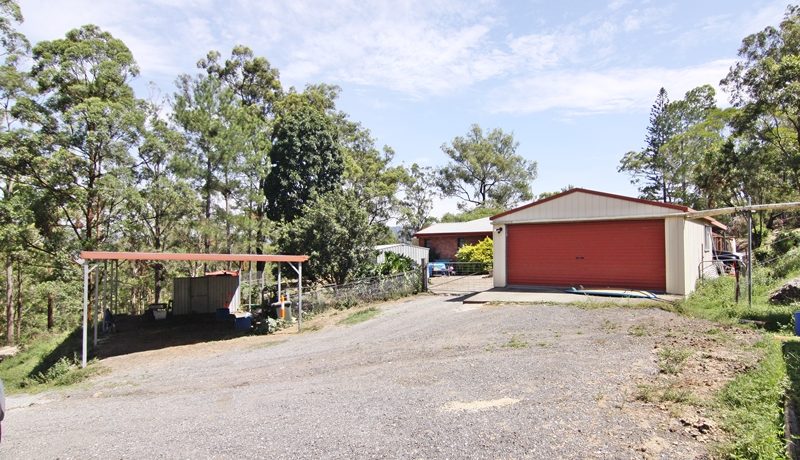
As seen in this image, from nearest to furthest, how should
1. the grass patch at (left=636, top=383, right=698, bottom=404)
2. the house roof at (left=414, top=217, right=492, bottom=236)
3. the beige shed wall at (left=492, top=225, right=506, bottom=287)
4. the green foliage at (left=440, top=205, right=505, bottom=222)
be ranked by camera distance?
Answer: the grass patch at (left=636, top=383, right=698, bottom=404), the beige shed wall at (left=492, top=225, right=506, bottom=287), the house roof at (left=414, top=217, right=492, bottom=236), the green foliage at (left=440, top=205, right=505, bottom=222)

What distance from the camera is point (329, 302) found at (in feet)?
50.7

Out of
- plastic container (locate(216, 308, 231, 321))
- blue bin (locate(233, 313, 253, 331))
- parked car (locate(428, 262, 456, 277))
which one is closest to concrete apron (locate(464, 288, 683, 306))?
blue bin (locate(233, 313, 253, 331))

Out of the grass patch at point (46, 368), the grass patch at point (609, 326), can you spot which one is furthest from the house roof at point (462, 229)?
the grass patch at point (46, 368)

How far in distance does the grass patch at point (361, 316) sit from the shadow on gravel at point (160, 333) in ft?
9.88

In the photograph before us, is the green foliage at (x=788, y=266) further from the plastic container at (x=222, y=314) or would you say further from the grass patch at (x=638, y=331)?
the plastic container at (x=222, y=314)

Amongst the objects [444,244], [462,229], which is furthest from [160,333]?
[462,229]

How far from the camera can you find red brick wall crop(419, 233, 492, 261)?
27953mm

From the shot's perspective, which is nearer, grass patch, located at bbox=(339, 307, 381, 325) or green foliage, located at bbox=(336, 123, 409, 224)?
grass patch, located at bbox=(339, 307, 381, 325)

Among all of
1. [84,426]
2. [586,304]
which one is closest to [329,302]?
[586,304]

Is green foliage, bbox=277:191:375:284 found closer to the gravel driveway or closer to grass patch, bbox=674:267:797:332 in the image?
the gravel driveway

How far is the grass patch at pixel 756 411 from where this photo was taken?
3.80m

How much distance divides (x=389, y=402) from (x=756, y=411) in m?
3.86

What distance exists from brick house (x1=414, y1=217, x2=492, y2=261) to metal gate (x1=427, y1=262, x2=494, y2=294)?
2358 millimetres

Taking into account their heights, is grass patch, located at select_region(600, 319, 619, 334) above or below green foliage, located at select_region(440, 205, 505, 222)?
below
